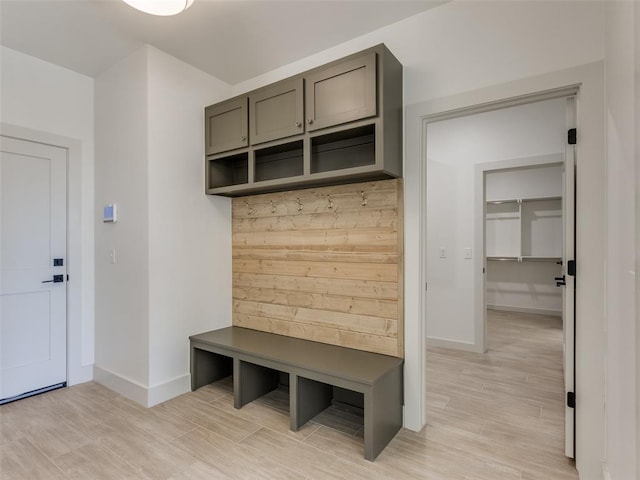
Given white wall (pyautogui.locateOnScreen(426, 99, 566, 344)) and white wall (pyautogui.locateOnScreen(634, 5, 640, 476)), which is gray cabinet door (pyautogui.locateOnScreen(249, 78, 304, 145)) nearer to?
white wall (pyautogui.locateOnScreen(634, 5, 640, 476))

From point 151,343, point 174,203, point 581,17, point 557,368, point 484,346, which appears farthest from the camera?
point 484,346

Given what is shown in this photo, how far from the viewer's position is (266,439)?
2203 mm

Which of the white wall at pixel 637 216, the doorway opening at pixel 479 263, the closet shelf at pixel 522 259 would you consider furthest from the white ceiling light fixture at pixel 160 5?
the closet shelf at pixel 522 259

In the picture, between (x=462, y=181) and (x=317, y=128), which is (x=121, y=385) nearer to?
(x=317, y=128)

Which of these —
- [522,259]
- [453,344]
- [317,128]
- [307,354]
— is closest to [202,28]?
[317,128]

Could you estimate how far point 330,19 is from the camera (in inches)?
93.7

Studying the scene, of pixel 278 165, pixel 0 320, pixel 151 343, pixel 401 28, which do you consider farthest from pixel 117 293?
pixel 401 28

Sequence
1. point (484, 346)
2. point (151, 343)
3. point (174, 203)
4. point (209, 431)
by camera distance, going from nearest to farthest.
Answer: point (209, 431), point (151, 343), point (174, 203), point (484, 346)

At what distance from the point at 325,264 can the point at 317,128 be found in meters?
1.05

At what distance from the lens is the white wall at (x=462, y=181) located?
3.98 metres

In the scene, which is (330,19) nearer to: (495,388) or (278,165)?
(278,165)

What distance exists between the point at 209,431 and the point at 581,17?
3.35 m

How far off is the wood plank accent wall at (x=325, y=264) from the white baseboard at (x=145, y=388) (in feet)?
2.41

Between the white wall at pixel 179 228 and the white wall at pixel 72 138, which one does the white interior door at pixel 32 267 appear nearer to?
the white wall at pixel 72 138
